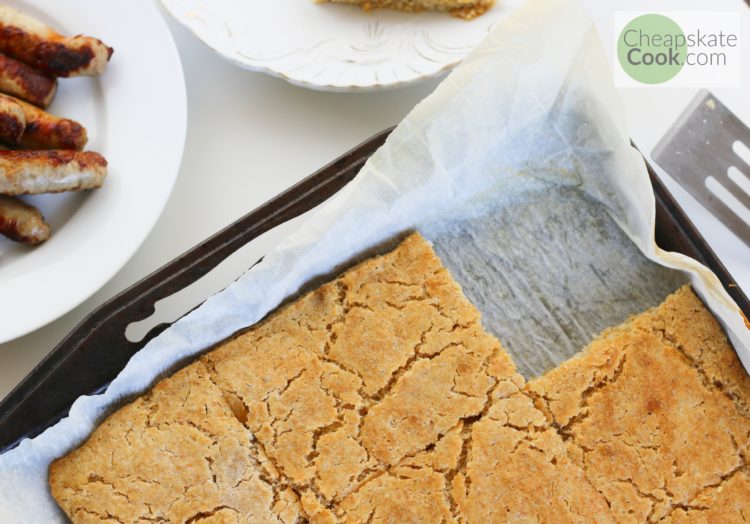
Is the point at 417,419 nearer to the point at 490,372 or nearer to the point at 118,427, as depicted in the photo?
the point at 490,372

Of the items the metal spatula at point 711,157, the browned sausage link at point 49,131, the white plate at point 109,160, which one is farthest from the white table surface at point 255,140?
the browned sausage link at point 49,131

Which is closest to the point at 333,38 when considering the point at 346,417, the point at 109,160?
the point at 109,160

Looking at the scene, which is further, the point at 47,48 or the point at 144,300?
the point at 47,48

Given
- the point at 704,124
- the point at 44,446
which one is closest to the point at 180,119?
the point at 44,446

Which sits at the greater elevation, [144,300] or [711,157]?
[144,300]

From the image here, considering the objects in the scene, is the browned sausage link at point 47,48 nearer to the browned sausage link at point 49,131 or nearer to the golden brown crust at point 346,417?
the browned sausage link at point 49,131

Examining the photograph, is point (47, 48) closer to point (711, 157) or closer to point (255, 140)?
point (255, 140)
